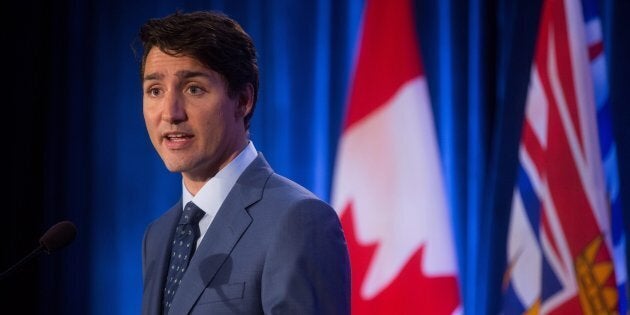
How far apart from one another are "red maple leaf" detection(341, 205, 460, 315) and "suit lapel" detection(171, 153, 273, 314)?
1.63 m

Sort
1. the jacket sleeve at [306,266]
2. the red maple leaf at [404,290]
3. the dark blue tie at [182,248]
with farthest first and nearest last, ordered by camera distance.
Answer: the red maple leaf at [404,290]
the dark blue tie at [182,248]
the jacket sleeve at [306,266]

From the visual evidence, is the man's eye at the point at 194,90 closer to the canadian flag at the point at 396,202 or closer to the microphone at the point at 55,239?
the microphone at the point at 55,239

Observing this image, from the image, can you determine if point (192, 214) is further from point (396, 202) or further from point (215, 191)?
point (396, 202)

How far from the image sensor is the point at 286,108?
3607mm

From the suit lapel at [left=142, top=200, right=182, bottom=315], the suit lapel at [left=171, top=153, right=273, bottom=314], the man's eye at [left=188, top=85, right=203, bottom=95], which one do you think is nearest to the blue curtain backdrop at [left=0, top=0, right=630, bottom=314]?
the suit lapel at [left=142, top=200, right=182, bottom=315]

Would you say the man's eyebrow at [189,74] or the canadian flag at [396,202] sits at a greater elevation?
the man's eyebrow at [189,74]

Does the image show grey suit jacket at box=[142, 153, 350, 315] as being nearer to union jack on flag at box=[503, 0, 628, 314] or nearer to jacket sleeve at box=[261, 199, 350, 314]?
jacket sleeve at box=[261, 199, 350, 314]

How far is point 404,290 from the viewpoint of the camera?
3115mm

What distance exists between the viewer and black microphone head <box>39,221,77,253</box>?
1503 mm

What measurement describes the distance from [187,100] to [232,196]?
0.19 meters

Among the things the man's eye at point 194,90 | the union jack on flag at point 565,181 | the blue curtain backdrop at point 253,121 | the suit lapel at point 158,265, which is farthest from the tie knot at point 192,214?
the blue curtain backdrop at point 253,121

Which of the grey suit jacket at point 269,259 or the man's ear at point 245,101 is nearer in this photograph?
the grey suit jacket at point 269,259

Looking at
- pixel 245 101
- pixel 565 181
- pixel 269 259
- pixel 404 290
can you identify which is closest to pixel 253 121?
pixel 404 290

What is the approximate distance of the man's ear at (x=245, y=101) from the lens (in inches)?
62.6
